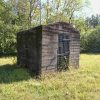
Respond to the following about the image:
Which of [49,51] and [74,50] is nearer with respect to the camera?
[49,51]

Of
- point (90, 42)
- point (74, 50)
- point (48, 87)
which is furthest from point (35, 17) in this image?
point (48, 87)

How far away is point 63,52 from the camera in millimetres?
13938

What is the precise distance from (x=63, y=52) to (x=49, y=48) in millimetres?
1506

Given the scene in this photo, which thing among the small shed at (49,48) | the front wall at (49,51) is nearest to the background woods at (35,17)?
the small shed at (49,48)

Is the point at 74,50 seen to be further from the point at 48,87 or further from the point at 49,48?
the point at 48,87

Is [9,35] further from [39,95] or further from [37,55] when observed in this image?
[39,95]

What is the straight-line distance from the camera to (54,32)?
13141 mm

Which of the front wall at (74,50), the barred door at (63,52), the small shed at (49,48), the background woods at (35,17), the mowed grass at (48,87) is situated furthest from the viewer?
the background woods at (35,17)

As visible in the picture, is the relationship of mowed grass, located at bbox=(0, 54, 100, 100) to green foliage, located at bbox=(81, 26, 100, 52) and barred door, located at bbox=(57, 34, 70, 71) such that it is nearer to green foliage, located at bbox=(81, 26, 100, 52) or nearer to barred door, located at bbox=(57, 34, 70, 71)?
barred door, located at bbox=(57, 34, 70, 71)

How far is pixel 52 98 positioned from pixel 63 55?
580cm

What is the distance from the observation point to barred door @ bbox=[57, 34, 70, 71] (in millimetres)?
13555

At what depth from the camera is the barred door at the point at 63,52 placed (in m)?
13.6

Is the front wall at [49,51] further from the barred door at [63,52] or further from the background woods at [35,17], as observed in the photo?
the background woods at [35,17]

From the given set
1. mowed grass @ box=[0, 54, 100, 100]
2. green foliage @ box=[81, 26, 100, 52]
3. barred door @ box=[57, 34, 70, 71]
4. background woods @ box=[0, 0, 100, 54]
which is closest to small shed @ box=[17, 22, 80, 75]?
barred door @ box=[57, 34, 70, 71]
